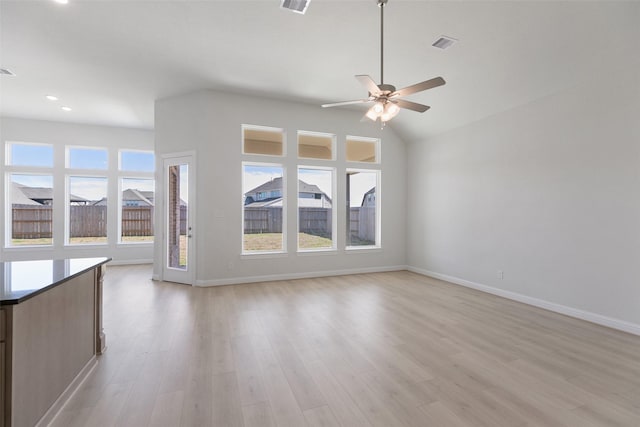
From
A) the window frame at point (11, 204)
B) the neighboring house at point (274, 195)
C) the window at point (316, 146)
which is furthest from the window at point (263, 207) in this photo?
the window frame at point (11, 204)

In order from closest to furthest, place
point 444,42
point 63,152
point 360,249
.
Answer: point 444,42, point 360,249, point 63,152

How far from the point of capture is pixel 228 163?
5199 mm

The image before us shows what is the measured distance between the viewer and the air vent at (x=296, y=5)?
284 cm

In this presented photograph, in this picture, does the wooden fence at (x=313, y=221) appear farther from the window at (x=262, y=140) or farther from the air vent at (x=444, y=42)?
the air vent at (x=444, y=42)

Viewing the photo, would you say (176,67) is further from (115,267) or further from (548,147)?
(548,147)

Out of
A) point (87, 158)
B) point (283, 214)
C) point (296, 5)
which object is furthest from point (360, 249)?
point (87, 158)

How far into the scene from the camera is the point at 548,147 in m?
3.97

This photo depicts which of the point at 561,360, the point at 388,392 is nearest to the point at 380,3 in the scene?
the point at 388,392

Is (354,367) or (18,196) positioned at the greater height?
(18,196)

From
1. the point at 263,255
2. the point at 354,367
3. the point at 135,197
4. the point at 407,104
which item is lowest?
the point at 354,367

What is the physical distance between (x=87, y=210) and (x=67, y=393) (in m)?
6.41

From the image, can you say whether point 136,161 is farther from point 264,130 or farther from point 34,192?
point 264,130

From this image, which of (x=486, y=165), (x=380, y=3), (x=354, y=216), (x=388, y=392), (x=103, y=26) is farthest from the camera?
(x=354, y=216)

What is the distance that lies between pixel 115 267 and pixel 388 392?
6999 millimetres
